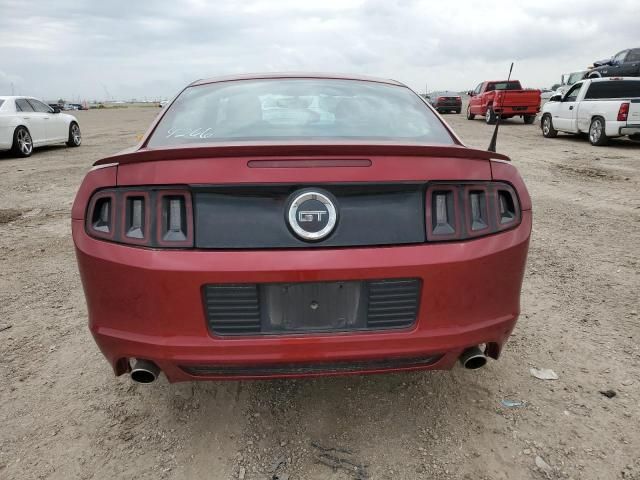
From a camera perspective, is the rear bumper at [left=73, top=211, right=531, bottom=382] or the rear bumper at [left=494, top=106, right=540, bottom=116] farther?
the rear bumper at [left=494, top=106, right=540, bottom=116]

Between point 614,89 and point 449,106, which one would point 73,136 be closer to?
point 614,89

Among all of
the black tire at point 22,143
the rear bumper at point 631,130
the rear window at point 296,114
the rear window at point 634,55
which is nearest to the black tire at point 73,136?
the black tire at point 22,143

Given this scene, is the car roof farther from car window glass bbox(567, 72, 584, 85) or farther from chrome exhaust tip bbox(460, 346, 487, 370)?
car window glass bbox(567, 72, 584, 85)

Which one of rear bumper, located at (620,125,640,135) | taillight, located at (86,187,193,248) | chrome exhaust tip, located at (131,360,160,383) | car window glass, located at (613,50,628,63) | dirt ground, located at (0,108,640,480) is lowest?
dirt ground, located at (0,108,640,480)

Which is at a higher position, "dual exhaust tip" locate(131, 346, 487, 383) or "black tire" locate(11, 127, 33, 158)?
"dual exhaust tip" locate(131, 346, 487, 383)

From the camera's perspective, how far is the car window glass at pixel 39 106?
12.6 metres

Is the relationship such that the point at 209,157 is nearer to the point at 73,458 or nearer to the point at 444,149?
the point at 444,149

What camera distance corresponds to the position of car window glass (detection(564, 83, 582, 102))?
1370 centimetres

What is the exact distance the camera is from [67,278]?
167 inches

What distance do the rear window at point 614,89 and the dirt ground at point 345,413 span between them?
10.9m

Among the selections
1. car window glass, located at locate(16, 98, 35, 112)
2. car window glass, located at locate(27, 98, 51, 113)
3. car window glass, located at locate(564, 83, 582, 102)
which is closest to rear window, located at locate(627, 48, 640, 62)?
car window glass, located at locate(564, 83, 582, 102)

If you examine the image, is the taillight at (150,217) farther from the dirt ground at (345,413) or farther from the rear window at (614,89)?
the rear window at (614,89)

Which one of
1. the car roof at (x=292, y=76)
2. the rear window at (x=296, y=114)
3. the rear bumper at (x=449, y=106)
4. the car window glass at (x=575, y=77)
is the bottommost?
the rear bumper at (x=449, y=106)

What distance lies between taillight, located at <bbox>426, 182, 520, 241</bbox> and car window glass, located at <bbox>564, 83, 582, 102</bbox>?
1375 centimetres
